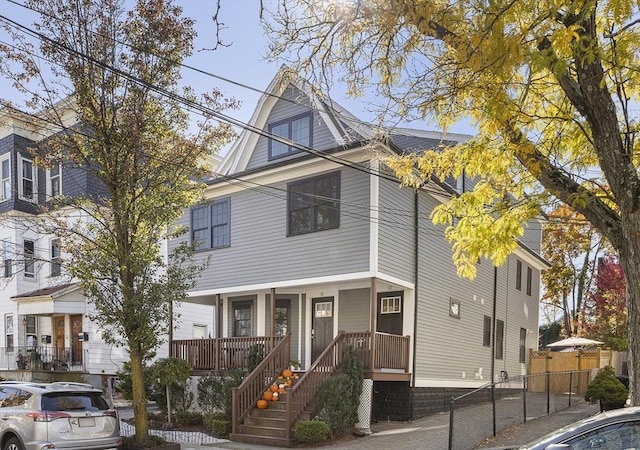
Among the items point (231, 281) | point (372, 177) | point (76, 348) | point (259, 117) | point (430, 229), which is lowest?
point (76, 348)

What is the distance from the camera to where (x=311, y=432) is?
11.1m

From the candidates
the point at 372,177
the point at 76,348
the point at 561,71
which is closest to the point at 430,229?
the point at 372,177

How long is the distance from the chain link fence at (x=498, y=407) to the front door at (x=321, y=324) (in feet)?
17.2

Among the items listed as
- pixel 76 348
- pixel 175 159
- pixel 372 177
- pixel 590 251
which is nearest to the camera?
pixel 175 159

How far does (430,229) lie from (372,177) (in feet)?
11.0

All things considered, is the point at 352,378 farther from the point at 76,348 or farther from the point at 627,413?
the point at 76,348

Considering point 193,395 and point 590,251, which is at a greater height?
point 590,251

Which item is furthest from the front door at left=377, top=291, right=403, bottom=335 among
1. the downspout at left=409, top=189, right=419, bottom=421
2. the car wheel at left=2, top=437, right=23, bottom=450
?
the car wheel at left=2, top=437, right=23, bottom=450

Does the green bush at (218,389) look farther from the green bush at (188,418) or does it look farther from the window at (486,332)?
the window at (486,332)

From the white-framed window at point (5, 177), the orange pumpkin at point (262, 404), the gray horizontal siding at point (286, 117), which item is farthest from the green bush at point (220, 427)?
the white-framed window at point (5, 177)

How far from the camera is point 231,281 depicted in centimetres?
1695

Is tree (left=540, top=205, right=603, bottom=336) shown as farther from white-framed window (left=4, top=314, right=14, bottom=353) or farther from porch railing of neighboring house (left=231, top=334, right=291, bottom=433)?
white-framed window (left=4, top=314, right=14, bottom=353)

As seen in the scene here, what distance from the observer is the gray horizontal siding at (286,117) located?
15.6 metres

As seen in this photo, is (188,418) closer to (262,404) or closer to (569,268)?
(262,404)
